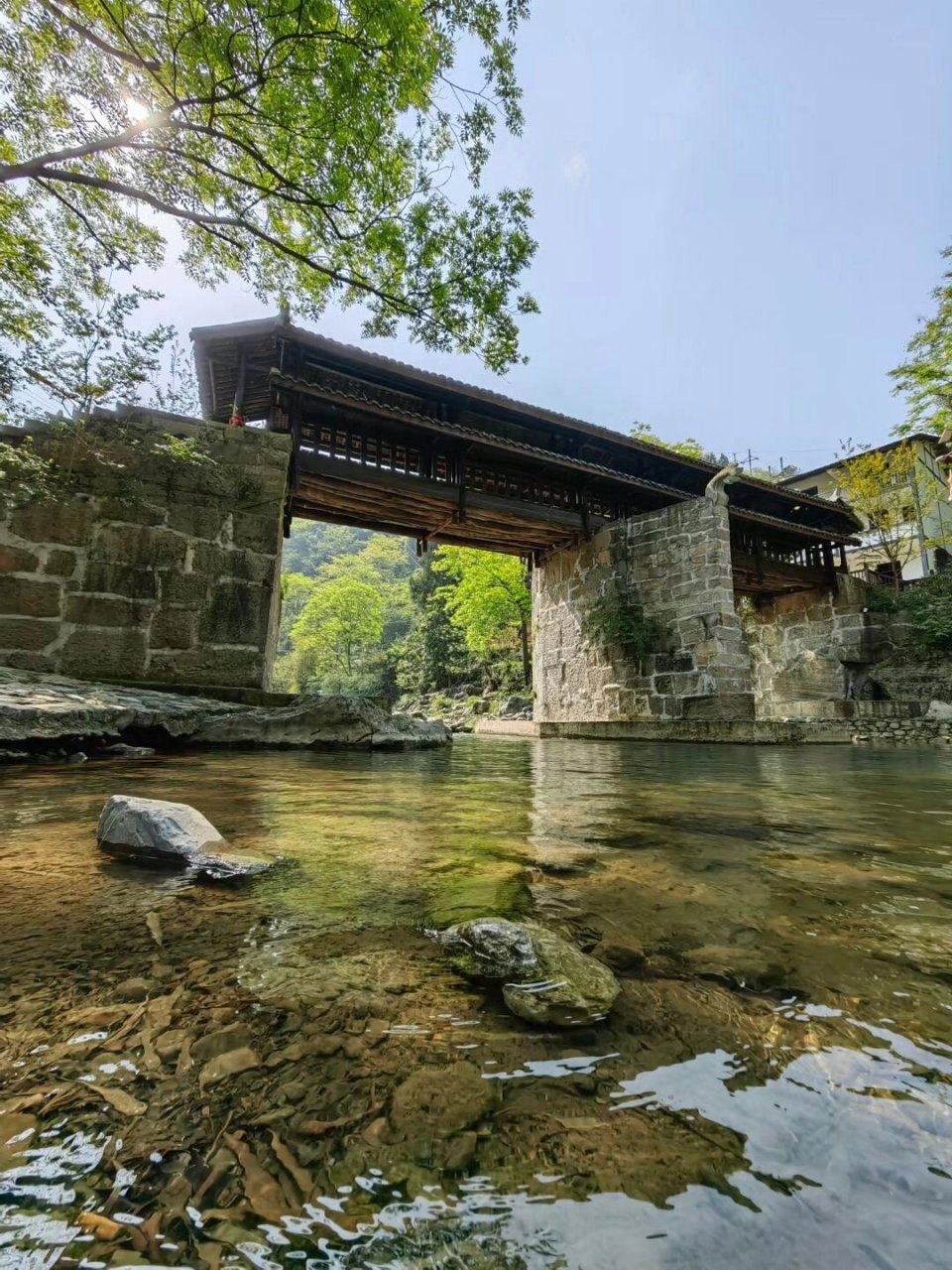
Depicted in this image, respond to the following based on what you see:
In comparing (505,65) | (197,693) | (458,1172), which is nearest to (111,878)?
(458,1172)

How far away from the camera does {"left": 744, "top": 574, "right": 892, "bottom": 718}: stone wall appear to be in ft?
44.0

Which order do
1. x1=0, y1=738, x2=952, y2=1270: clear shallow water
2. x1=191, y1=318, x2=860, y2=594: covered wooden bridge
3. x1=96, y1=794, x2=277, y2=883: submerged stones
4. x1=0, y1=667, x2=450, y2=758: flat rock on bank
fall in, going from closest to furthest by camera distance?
1. x1=0, y1=738, x2=952, y2=1270: clear shallow water
2. x1=96, y1=794, x2=277, y2=883: submerged stones
3. x1=0, y1=667, x2=450, y2=758: flat rock on bank
4. x1=191, y1=318, x2=860, y2=594: covered wooden bridge

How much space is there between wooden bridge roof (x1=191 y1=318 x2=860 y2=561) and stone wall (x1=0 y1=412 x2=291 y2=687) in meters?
2.05

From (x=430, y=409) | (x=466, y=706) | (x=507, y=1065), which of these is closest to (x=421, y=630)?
(x=466, y=706)

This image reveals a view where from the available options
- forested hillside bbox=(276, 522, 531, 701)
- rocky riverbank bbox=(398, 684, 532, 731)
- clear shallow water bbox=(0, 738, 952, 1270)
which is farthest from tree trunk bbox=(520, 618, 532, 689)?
clear shallow water bbox=(0, 738, 952, 1270)

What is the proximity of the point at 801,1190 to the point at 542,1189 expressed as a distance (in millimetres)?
210

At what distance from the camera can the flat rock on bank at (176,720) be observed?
3240mm

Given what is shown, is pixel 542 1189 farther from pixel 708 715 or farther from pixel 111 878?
pixel 708 715

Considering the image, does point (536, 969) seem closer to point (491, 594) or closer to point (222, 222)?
point (222, 222)

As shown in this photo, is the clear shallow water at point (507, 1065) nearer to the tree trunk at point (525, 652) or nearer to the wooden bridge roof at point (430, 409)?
the wooden bridge roof at point (430, 409)

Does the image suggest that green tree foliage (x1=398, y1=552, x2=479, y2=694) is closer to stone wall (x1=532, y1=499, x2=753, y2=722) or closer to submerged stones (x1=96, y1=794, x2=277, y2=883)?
stone wall (x1=532, y1=499, x2=753, y2=722)

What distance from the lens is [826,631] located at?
45.6 feet

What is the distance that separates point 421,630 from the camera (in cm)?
2956

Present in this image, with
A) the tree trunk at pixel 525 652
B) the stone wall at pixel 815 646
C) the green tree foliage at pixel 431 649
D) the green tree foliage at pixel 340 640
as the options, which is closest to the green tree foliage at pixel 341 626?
the green tree foliage at pixel 340 640
